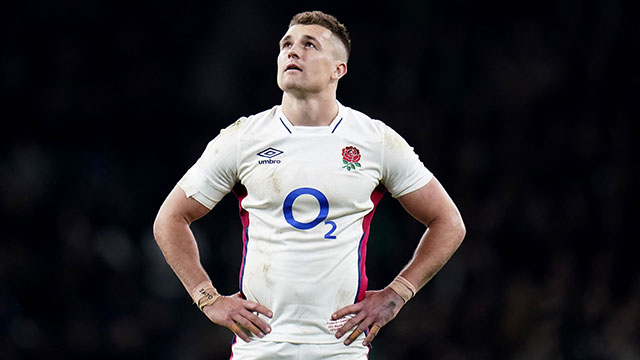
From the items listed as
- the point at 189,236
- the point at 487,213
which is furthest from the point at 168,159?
the point at 189,236

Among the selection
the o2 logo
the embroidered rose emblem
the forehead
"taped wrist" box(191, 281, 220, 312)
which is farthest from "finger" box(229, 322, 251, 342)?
the forehead

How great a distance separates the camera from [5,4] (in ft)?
29.4

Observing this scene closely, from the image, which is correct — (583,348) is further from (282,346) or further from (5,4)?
(5,4)

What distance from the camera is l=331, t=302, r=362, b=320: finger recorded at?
3.71 m

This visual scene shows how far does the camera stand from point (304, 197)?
370cm

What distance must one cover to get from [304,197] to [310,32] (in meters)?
0.78

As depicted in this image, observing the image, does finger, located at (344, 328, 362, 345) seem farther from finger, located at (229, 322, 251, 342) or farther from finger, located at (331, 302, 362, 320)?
finger, located at (229, 322, 251, 342)

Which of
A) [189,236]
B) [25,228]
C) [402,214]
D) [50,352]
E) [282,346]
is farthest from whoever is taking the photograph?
[402,214]

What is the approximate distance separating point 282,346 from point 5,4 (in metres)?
6.59

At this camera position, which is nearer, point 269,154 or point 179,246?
point 269,154

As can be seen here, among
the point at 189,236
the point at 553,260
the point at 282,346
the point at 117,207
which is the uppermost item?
the point at 189,236

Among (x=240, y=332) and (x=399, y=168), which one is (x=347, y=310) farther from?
(x=399, y=168)

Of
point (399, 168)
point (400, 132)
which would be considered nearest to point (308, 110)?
point (399, 168)

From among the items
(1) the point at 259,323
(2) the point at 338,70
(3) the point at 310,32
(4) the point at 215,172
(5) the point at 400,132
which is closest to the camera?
Answer: (1) the point at 259,323
